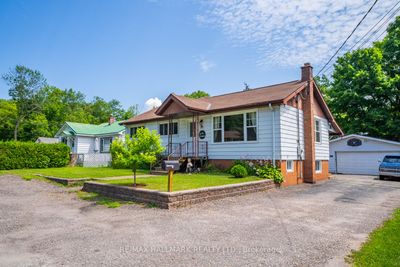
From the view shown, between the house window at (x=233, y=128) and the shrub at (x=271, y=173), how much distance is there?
2293 millimetres

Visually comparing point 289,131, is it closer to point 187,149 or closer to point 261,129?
point 261,129

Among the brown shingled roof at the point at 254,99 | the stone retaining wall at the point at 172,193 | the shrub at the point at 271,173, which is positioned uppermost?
the brown shingled roof at the point at 254,99

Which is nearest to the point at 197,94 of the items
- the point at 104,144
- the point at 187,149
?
the point at 104,144

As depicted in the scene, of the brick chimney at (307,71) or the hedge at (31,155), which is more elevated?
the brick chimney at (307,71)

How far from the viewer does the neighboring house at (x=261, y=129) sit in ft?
46.2

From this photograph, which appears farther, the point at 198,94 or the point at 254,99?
the point at 198,94

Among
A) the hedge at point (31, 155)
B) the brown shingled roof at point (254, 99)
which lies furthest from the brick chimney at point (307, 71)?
the hedge at point (31, 155)

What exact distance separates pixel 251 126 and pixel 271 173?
2931 mm

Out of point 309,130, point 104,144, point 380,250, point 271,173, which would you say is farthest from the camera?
point 104,144

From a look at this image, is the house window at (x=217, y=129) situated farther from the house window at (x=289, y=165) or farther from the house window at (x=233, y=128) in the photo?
the house window at (x=289, y=165)

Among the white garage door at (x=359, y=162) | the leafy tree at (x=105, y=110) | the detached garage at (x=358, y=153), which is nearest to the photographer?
the detached garage at (x=358, y=153)

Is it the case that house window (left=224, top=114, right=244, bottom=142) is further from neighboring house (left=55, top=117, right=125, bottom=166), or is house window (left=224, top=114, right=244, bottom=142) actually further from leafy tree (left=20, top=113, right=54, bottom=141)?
leafy tree (left=20, top=113, right=54, bottom=141)

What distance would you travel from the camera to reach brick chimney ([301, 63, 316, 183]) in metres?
16.0

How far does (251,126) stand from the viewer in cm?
1480
